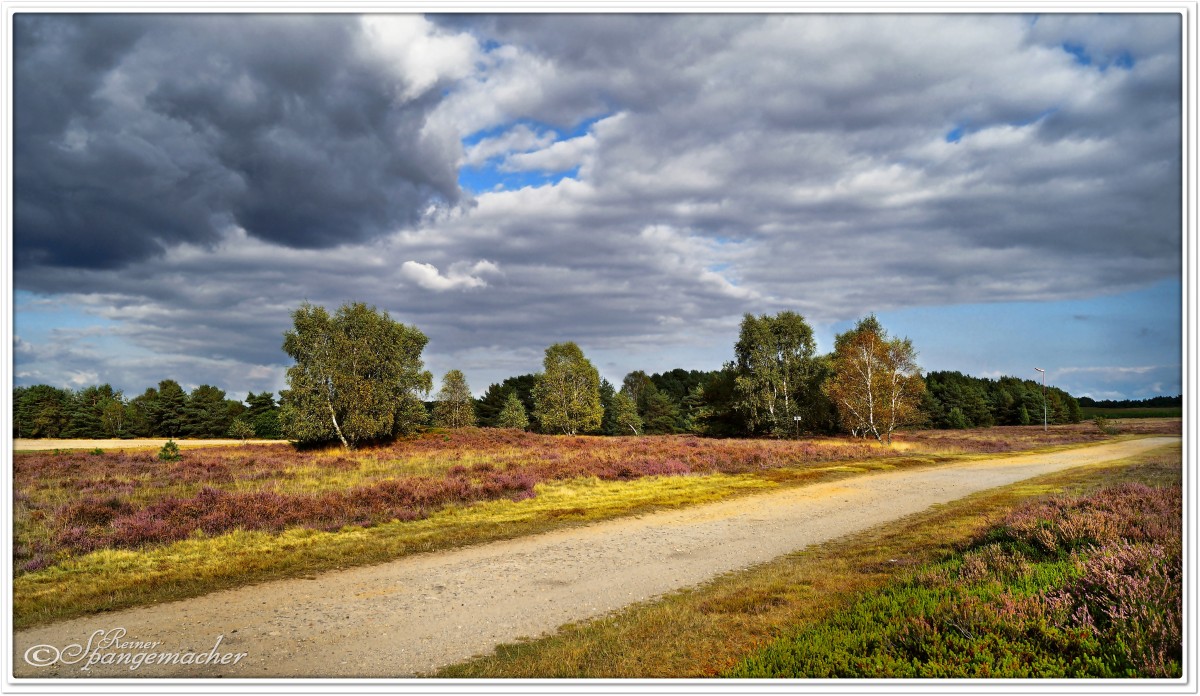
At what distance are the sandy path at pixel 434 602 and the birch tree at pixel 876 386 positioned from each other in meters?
37.9

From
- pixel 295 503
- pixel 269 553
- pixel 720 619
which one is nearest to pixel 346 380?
pixel 295 503

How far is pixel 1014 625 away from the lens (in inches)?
223

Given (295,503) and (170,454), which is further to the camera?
(170,454)

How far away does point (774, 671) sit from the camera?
5.92m

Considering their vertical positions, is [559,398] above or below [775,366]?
below

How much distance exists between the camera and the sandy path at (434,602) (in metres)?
7.00

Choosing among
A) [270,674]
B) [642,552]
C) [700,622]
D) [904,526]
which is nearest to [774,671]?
[700,622]

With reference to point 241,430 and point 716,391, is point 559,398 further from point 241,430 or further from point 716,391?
point 241,430

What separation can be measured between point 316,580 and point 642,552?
6619 mm

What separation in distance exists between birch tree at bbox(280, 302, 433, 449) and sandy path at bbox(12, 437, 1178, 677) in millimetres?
Answer: 30578

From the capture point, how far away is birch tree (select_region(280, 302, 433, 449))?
41.1 m

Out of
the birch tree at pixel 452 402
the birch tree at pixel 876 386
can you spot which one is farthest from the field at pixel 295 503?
the birch tree at pixel 452 402

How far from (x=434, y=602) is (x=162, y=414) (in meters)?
90.0

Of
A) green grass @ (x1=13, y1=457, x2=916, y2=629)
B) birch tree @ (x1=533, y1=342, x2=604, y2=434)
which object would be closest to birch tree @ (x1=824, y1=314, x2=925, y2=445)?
birch tree @ (x1=533, y1=342, x2=604, y2=434)
